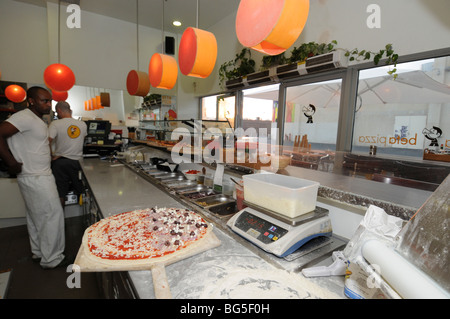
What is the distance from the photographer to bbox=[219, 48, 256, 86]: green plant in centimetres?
451

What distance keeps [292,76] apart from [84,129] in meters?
3.14

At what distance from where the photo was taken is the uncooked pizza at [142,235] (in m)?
0.96

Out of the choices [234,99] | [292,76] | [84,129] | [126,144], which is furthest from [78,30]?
[292,76]

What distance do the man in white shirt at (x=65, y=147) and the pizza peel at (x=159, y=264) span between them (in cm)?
259

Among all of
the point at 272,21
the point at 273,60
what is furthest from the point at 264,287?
the point at 273,60

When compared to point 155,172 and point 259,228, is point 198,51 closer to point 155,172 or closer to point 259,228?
point 259,228

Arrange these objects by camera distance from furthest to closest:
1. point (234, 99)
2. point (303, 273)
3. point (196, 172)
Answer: point (234, 99) → point (196, 172) → point (303, 273)

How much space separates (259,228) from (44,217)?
235 centimetres

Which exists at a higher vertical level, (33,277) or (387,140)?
(387,140)

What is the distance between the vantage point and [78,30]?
4820 mm

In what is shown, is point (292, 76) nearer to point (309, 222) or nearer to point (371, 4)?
point (371, 4)

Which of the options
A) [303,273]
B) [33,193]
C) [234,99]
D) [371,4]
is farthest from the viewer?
[234,99]

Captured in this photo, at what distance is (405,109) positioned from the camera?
9.25 feet

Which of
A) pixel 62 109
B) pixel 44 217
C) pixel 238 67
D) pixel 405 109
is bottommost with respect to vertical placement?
pixel 44 217
